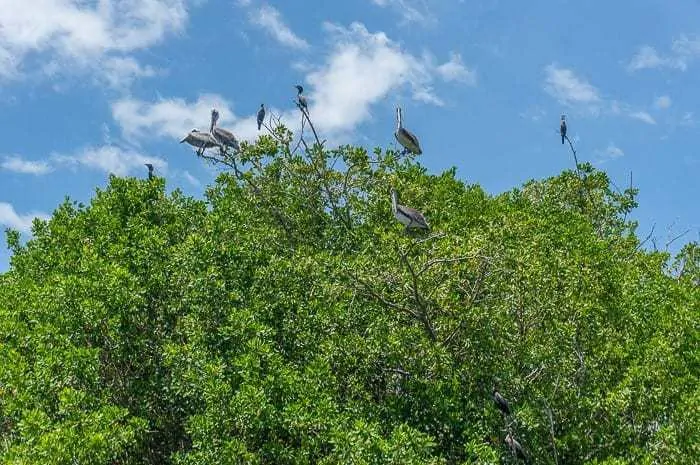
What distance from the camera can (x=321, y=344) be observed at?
40.6 feet

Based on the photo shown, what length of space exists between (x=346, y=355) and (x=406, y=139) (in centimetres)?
753

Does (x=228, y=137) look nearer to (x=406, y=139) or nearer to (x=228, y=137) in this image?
(x=228, y=137)

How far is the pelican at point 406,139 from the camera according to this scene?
1812cm

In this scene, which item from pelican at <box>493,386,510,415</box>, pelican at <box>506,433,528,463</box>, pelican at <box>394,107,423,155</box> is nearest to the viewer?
pelican at <box>506,433,528,463</box>

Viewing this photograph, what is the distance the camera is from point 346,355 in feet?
40.2

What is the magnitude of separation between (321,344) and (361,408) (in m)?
1.27

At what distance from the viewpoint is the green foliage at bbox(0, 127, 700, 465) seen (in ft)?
35.1

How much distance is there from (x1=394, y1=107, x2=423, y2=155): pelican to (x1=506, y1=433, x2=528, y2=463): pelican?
885 centimetres

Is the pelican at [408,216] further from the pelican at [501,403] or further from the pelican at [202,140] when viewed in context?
the pelican at [202,140]

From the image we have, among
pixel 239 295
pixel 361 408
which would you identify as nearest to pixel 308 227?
pixel 239 295

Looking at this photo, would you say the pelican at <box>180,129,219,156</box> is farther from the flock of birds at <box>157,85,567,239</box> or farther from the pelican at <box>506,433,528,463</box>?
the pelican at <box>506,433,528,463</box>

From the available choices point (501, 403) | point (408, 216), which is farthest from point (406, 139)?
point (501, 403)

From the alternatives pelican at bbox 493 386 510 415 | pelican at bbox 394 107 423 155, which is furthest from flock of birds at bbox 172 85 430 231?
pelican at bbox 493 386 510 415

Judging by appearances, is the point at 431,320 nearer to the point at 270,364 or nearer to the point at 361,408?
the point at 361,408
